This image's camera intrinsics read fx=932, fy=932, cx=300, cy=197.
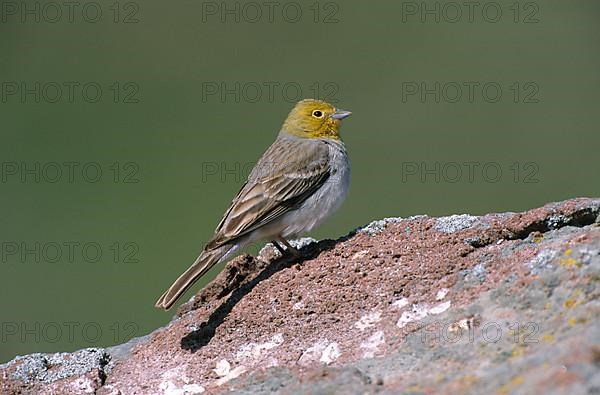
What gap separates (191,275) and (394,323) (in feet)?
7.64

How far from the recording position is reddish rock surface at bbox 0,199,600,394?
3.72m

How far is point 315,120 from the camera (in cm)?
854

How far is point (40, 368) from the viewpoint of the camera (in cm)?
523

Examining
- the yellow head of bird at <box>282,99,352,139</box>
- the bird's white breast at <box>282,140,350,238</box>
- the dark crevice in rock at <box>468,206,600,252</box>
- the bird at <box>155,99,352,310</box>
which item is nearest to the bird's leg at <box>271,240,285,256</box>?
the bird at <box>155,99,352,310</box>

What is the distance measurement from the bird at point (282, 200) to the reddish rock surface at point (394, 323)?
0.49 meters

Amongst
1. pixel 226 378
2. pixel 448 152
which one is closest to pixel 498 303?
pixel 226 378

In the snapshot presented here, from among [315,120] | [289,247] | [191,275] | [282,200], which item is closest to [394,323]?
[289,247]

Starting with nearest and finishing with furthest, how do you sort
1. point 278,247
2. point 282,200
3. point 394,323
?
1. point 394,323
2. point 278,247
3. point 282,200

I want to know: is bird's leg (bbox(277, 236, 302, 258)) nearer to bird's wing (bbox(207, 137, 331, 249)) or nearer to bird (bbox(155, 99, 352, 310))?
bird (bbox(155, 99, 352, 310))

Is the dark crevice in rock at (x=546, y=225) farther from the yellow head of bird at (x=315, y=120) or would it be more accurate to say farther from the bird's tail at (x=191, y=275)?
the yellow head of bird at (x=315, y=120)

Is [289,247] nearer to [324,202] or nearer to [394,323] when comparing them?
[324,202]

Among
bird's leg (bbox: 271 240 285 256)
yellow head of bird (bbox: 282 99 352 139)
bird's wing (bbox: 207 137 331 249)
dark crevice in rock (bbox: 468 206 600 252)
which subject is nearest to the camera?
dark crevice in rock (bbox: 468 206 600 252)

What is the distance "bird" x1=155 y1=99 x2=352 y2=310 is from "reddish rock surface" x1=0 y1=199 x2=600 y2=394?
493mm

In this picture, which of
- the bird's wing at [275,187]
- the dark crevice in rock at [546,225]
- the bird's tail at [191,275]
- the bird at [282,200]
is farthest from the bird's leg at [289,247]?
the dark crevice in rock at [546,225]
